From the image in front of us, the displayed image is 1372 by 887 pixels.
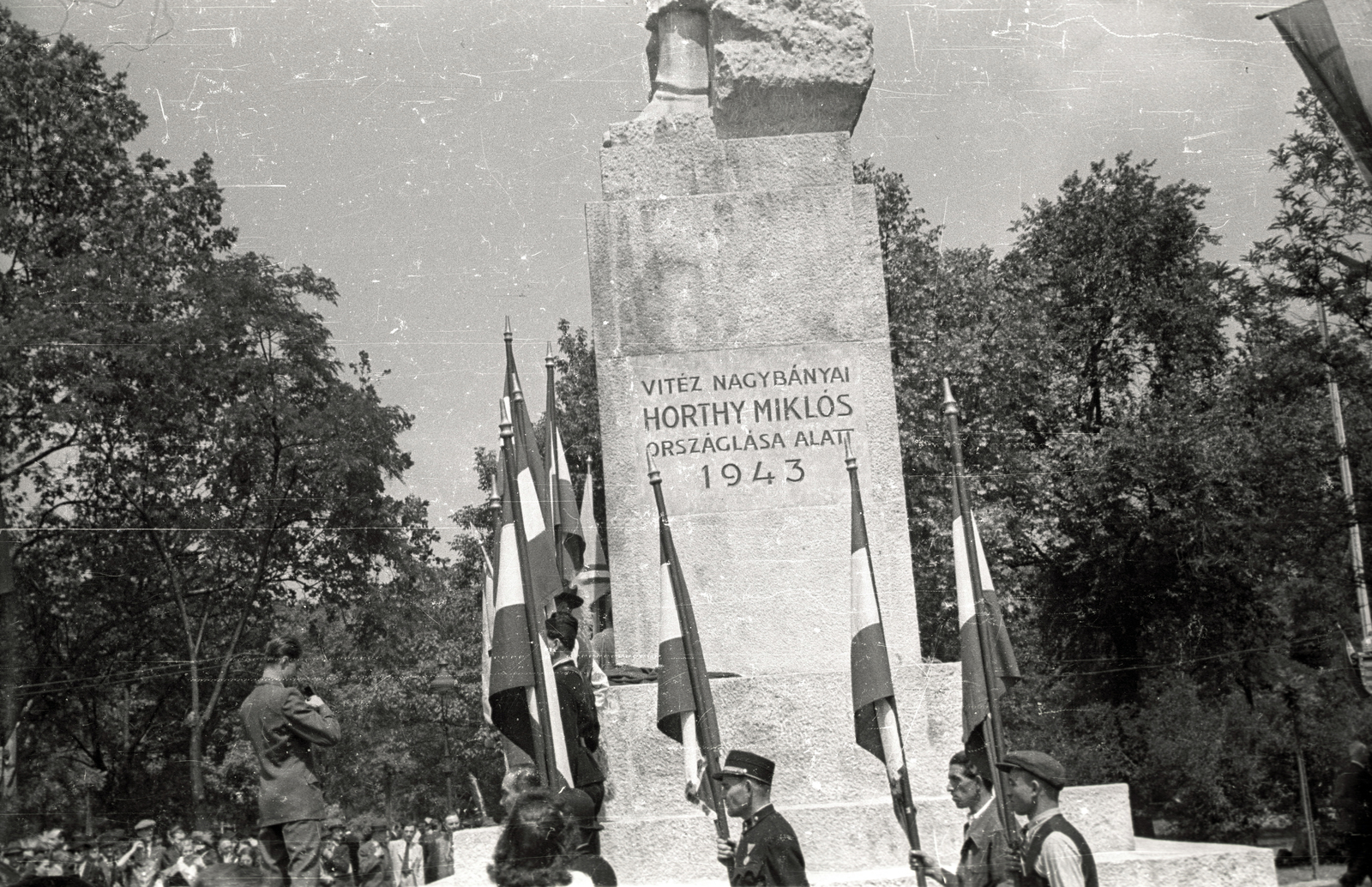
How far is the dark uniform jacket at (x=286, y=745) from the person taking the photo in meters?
7.68

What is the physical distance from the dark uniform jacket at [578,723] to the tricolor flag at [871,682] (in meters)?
1.53

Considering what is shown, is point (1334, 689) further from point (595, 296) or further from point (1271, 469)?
point (595, 296)

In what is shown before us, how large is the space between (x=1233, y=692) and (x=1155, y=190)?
1065 cm

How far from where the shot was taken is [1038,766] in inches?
229

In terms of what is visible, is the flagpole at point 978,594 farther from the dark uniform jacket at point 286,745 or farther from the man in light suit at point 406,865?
the man in light suit at point 406,865

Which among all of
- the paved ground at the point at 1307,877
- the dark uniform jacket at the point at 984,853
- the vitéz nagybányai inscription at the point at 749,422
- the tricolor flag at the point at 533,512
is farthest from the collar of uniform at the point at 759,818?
the paved ground at the point at 1307,877

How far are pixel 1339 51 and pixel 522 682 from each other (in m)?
5.78

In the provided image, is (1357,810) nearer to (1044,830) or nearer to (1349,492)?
(1044,830)

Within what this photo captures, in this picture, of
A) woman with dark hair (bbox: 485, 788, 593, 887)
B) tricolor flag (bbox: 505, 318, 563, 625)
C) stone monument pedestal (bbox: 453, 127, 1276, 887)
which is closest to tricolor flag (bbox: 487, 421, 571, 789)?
tricolor flag (bbox: 505, 318, 563, 625)

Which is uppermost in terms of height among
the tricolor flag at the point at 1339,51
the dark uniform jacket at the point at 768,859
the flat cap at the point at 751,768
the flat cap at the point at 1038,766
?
the tricolor flag at the point at 1339,51

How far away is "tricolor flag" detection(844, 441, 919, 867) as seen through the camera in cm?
787

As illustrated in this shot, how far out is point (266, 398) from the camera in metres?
25.2

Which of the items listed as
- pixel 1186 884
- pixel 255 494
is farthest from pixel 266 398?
pixel 1186 884

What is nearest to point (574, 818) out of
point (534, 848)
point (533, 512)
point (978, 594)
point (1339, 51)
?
point (534, 848)
